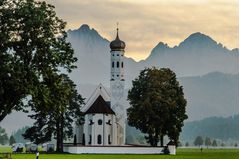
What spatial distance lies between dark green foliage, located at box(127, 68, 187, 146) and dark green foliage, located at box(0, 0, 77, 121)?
154ft

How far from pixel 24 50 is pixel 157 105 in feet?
167

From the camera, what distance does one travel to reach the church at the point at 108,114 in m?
129

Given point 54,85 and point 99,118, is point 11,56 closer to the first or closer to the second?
point 54,85

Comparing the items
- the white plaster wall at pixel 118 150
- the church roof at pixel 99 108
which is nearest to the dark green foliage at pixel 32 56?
the white plaster wall at pixel 118 150

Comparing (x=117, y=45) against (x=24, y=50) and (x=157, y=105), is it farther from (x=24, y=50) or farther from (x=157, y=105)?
(x=24, y=50)

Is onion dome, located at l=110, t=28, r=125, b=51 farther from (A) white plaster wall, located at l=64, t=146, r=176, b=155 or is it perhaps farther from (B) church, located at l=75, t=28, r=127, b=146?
(A) white plaster wall, located at l=64, t=146, r=176, b=155

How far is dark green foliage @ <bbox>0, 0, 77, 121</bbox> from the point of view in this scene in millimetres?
56969

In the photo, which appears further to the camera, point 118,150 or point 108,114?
point 108,114

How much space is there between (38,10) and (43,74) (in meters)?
6.20

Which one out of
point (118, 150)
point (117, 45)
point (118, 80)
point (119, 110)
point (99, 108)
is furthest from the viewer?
point (117, 45)

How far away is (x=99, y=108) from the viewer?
130 metres

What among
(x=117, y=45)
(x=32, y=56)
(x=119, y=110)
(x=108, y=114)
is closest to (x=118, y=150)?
(x=108, y=114)

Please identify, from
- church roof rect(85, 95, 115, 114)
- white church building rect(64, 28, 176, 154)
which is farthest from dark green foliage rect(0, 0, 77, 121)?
church roof rect(85, 95, 115, 114)

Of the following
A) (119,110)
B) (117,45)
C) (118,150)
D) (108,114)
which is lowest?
(118,150)
